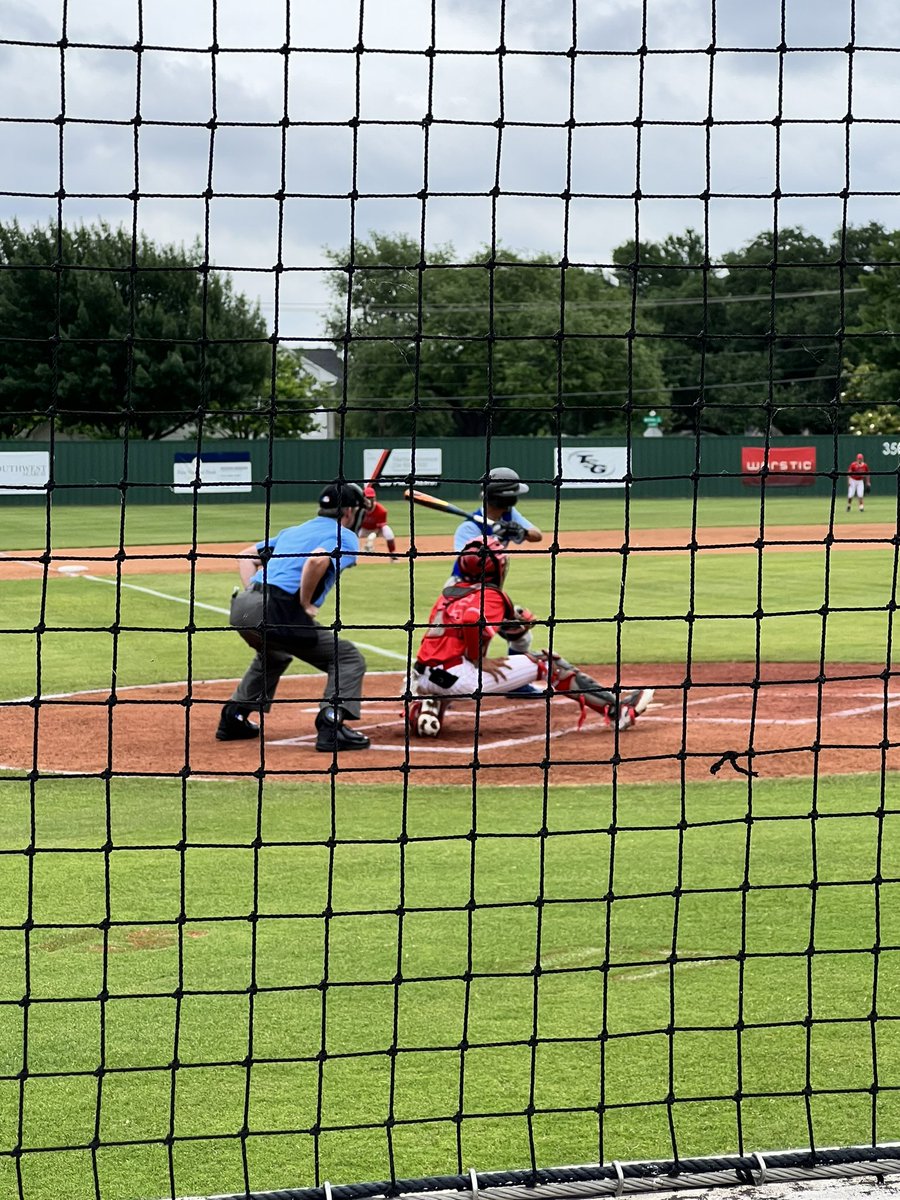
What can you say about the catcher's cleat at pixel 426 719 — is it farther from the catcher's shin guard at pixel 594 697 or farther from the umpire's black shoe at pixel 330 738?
the catcher's shin guard at pixel 594 697

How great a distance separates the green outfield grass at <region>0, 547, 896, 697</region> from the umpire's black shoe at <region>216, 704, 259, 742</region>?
2.42 ft

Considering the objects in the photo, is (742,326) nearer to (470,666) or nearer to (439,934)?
(470,666)

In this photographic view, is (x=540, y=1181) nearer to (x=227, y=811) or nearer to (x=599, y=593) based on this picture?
(x=227, y=811)

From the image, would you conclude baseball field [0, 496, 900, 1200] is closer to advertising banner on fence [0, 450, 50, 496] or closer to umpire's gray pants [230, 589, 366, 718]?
umpire's gray pants [230, 589, 366, 718]

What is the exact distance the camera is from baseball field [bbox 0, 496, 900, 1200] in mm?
4500

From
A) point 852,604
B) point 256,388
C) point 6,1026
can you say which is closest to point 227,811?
point 6,1026

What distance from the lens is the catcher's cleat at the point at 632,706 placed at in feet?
35.7

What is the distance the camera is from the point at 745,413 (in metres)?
74.1

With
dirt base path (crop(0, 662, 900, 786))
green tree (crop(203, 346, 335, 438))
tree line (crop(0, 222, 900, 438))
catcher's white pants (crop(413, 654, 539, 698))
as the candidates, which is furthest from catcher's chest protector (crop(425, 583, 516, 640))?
green tree (crop(203, 346, 335, 438))

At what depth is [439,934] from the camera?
6227mm

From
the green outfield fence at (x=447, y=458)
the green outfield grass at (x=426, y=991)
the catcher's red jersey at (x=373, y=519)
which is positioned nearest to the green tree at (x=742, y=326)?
the green outfield fence at (x=447, y=458)

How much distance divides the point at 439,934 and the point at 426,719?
4464 mm

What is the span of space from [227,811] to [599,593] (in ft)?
39.8

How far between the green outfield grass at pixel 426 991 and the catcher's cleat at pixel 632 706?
243cm
